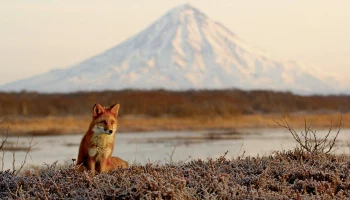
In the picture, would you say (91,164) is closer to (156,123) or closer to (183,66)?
(156,123)

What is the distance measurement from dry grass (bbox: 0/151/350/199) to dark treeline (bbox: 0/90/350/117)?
144ft

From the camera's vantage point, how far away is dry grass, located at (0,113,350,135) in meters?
42.2

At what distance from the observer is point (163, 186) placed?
21.1 feet

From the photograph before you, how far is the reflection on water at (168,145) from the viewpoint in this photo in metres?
25.7

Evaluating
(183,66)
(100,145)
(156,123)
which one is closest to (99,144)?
(100,145)

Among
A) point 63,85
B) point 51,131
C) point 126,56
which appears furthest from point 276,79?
point 51,131

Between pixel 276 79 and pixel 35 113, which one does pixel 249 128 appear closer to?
pixel 35 113

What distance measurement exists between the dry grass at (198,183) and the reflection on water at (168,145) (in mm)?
15092

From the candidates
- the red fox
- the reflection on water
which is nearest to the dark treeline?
the reflection on water

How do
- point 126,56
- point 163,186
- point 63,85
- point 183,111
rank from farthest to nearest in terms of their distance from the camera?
point 126,56
point 63,85
point 183,111
point 163,186

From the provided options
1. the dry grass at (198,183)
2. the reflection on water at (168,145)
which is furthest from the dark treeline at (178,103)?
the dry grass at (198,183)

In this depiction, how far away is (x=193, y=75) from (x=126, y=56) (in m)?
15.4

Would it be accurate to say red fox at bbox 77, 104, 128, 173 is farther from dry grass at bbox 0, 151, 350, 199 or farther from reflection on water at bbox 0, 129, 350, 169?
reflection on water at bbox 0, 129, 350, 169

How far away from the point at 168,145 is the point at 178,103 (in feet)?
88.1
